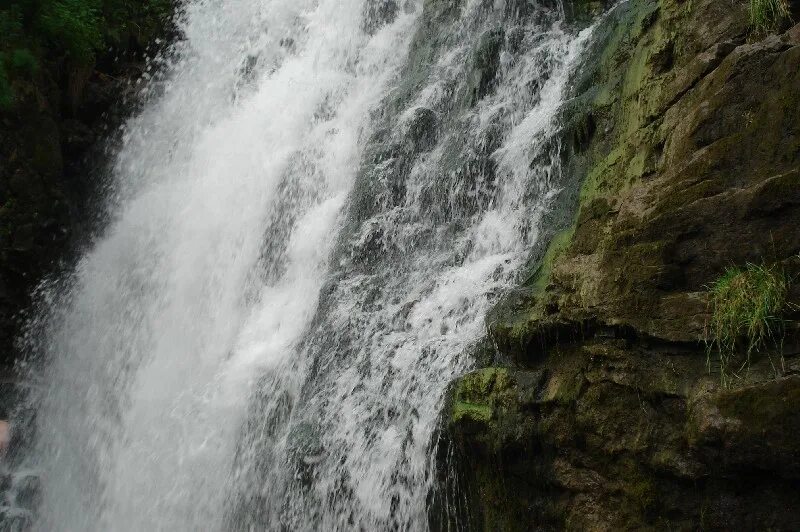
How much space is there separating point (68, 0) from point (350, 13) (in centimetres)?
531

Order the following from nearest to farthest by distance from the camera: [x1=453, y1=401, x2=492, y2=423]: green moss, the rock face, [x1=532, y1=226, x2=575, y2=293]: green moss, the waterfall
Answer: the rock face
[x1=453, y1=401, x2=492, y2=423]: green moss
[x1=532, y1=226, x2=575, y2=293]: green moss
the waterfall

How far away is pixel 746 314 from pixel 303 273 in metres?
6.44

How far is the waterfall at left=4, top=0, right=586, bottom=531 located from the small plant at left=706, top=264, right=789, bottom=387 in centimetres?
224

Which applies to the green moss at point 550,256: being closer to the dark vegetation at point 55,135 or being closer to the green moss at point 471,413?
the green moss at point 471,413

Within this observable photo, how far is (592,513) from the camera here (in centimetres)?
439

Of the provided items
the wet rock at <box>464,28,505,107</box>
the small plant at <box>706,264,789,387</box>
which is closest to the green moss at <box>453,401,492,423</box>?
the small plant at <box>706,264,789,387</box>

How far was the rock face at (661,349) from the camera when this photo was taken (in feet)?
12.5

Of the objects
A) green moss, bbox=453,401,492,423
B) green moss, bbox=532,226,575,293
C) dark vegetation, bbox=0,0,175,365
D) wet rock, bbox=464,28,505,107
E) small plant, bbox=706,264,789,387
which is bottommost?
green moss, bbox=453,401,492,423

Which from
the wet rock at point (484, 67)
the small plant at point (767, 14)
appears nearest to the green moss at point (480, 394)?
the small plant at point (767, 14)

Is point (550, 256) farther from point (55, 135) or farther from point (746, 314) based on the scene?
point (55, 135)

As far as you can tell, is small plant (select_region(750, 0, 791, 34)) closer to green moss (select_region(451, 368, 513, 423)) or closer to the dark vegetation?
green moss (select_region(451, 368, 513, 423))

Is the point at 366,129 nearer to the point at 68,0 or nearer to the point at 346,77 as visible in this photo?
the point at 346,77

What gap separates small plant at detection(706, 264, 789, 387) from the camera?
12.7 feet

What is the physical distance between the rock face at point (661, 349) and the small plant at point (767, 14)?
162 millimetres
